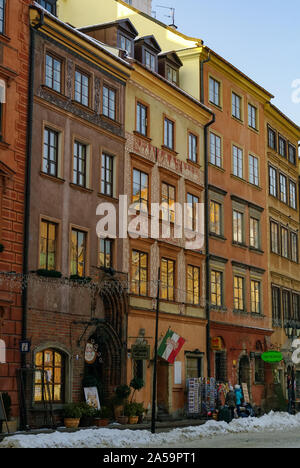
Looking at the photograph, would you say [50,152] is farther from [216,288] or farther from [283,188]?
[283,188]

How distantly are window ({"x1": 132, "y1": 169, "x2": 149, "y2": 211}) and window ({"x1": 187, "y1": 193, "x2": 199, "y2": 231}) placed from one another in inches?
147

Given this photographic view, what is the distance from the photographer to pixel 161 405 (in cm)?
3322

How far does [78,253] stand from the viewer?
28641 mm

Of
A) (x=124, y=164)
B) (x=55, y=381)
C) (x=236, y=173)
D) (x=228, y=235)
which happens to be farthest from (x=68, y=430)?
(x=236, y=173)

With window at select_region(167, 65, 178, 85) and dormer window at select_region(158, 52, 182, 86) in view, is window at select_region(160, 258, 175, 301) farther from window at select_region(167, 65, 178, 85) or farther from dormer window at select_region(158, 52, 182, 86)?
window at select_region(167, 65, 178, 85)

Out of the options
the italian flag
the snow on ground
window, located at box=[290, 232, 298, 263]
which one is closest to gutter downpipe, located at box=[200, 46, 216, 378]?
the italian flag

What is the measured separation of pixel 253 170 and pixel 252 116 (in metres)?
3.00

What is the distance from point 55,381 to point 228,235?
15329 mm

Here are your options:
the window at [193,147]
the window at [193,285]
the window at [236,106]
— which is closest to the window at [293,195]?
the window at [236,106]

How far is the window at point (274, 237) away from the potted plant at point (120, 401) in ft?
60.9

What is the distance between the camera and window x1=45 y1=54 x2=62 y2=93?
28.0m

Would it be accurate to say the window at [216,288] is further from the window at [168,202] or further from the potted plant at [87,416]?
the potted plant at [87,416]

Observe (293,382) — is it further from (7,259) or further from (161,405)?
(7,259)

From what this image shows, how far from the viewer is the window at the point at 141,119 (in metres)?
33.5
